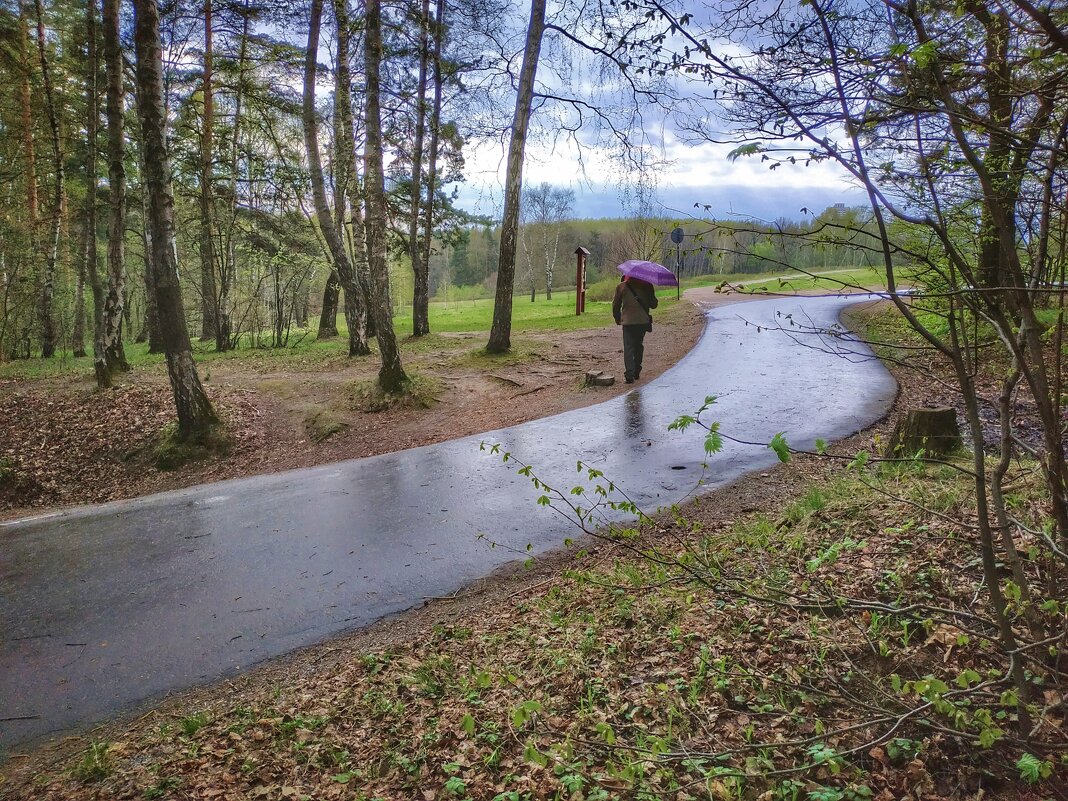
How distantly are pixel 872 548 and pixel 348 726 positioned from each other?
3695mm

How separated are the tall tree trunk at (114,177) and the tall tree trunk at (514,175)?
774 centimetres

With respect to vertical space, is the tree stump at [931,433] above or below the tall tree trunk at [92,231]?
below

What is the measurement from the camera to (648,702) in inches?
129

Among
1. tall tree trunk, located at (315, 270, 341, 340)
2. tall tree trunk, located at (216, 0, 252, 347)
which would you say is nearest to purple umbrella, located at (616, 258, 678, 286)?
tall tree trunk, located at (216, 0, 252, 347)

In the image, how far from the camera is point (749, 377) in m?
11.7

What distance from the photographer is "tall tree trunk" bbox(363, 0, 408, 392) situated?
11.1 meters

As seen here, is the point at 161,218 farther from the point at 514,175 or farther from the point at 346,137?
the point at 514,175

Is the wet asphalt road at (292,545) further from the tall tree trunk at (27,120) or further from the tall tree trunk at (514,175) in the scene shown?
the tall tree trunk at (27,120)

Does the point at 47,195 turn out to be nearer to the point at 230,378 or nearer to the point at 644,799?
the point at 230,378

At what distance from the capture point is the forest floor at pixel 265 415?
9.34m

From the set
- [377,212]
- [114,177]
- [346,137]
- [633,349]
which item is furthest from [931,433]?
[114,177]

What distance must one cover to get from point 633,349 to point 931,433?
19.9ft

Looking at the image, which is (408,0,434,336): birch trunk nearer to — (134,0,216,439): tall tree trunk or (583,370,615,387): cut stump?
(134,0,216,439): tall tree trunk

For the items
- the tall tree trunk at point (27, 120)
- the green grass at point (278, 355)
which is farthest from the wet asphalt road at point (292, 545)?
the tall tree trunk at point (27, 120)
